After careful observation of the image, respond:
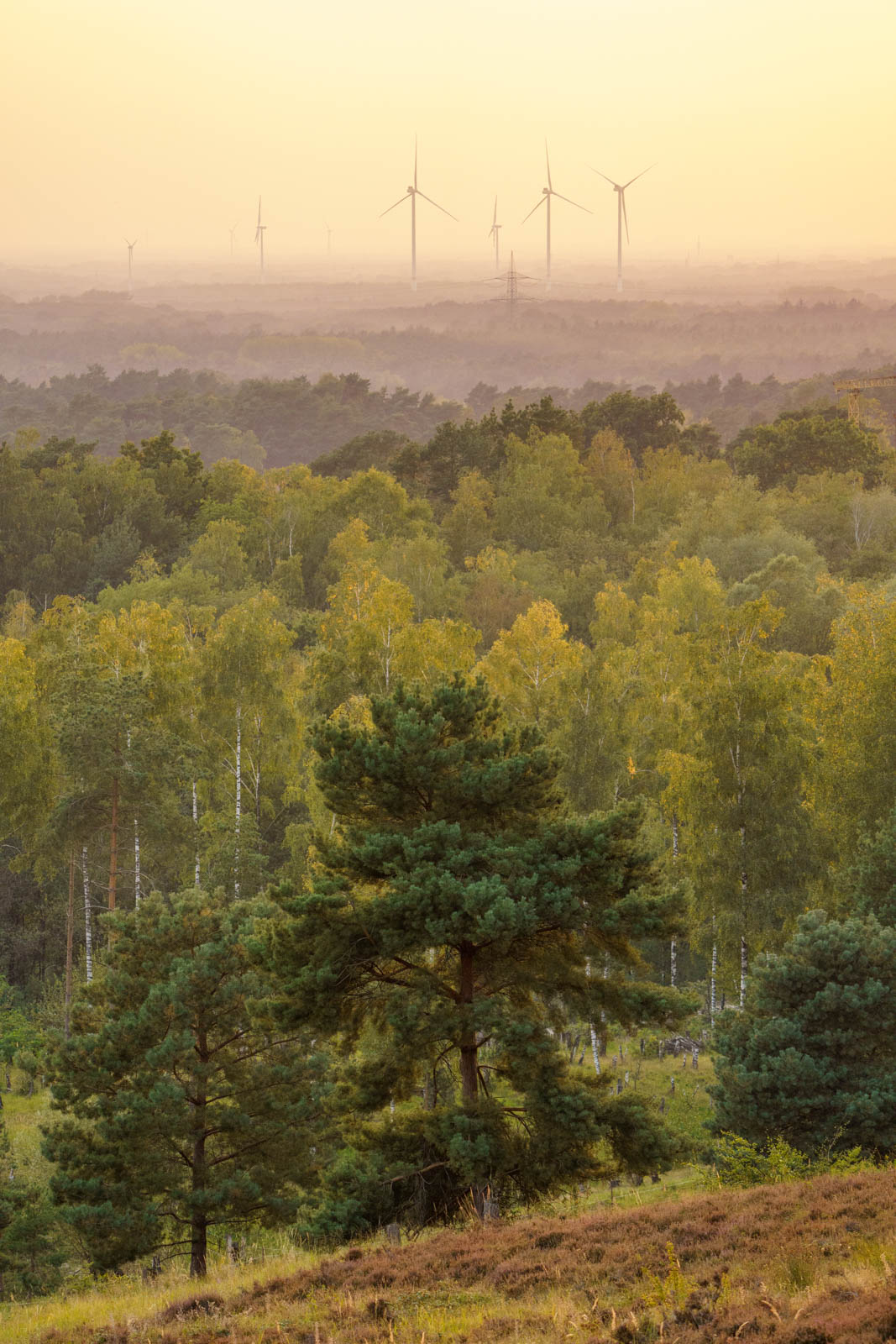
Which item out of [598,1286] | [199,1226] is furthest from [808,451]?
[598,1286]

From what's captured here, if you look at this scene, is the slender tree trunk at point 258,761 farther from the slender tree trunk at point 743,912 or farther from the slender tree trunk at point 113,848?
the slender tree trunk at point 743,912

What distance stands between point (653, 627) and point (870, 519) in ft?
120

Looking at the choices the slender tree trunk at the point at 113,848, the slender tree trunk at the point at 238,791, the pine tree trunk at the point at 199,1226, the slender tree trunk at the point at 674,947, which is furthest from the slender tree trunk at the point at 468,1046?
the slender tree trunk at the point at 238,791

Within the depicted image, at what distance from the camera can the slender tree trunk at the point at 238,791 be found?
47.7 m

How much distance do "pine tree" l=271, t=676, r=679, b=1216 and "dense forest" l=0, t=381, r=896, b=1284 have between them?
7 cm

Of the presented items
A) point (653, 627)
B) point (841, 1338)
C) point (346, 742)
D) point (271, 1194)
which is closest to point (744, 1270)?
point (841, 1338)

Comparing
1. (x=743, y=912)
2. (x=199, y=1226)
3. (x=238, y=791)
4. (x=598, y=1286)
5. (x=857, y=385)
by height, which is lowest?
(x=199, y=1226)

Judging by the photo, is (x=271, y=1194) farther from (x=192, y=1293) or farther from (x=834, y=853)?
(x=834, y=853)

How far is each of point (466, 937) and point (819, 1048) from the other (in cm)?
Answer: 803

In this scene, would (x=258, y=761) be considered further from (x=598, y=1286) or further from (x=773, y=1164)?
(x=598, y=1286)

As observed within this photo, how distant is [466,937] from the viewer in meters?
20.0

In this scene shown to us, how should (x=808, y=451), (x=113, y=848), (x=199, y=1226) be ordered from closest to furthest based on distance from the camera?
(x=199, y=1226) < (x=113, y=848) < (x=808, y=451)

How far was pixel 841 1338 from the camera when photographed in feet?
30.3

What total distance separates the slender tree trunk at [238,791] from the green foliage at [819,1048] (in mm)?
26680
